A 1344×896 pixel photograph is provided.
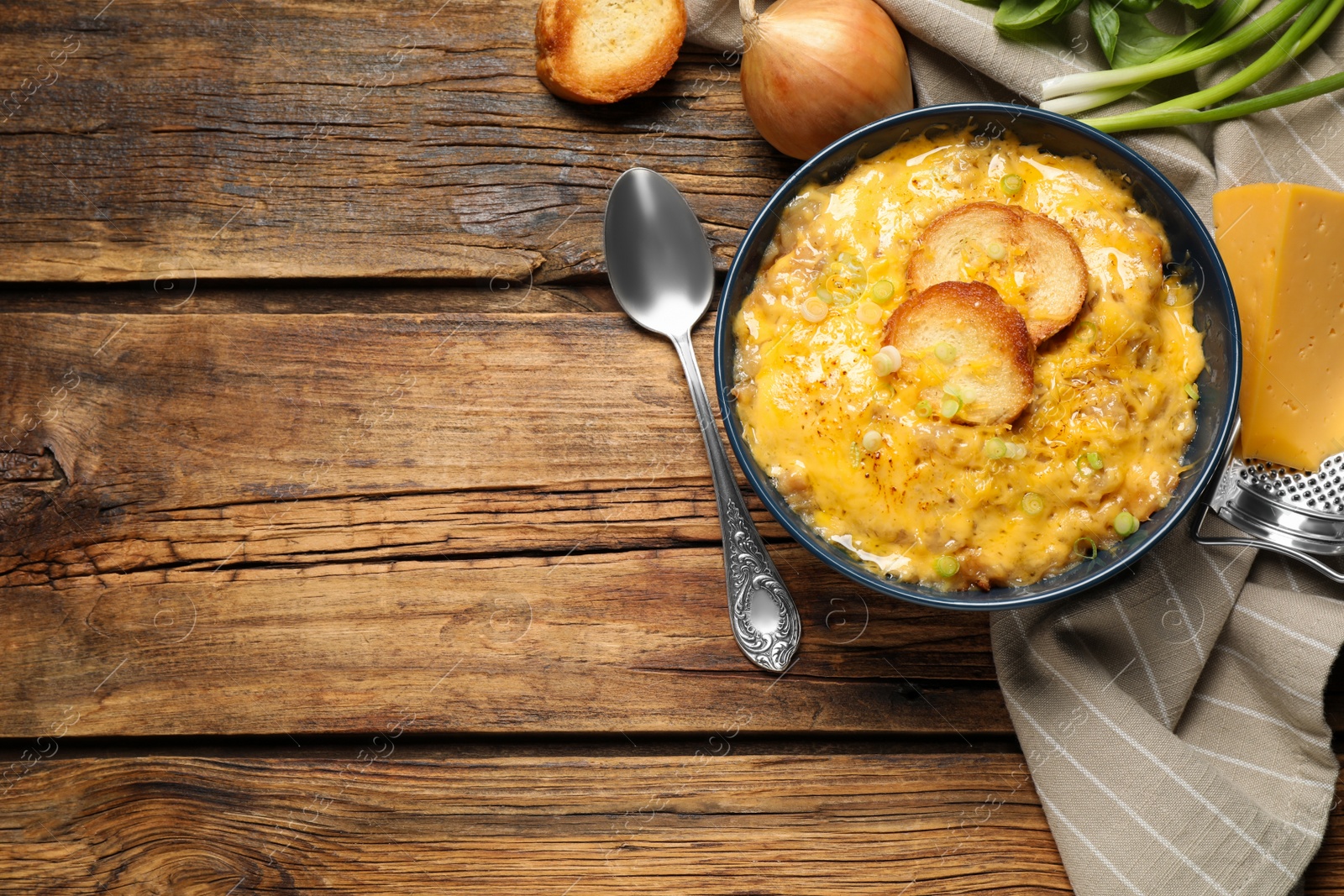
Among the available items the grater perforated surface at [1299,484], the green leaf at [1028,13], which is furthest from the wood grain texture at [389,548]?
the green leaf at [1028,13]

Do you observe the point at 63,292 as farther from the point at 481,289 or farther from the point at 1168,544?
the point at 1168,544

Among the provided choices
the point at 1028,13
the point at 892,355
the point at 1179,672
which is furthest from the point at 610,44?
the point at 1179,672

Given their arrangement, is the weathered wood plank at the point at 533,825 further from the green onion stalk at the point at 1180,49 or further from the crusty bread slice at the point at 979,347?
the green onion stalk at the point at 1180,49

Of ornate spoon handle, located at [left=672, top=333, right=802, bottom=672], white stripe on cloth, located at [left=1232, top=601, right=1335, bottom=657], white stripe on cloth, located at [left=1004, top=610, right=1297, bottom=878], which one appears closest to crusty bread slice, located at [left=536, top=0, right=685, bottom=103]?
ornate spoon handle, located at [left=672, top=333, right=802, bottom=672]

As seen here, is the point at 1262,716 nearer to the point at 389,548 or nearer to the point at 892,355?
the point at 892,355

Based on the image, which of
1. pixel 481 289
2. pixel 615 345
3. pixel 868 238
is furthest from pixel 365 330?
pixel 868 238

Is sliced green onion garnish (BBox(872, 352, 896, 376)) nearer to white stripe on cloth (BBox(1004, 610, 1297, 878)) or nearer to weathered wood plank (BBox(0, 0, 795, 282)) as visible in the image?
weathered wood plank (BBox(0, 0, 795, 282))
